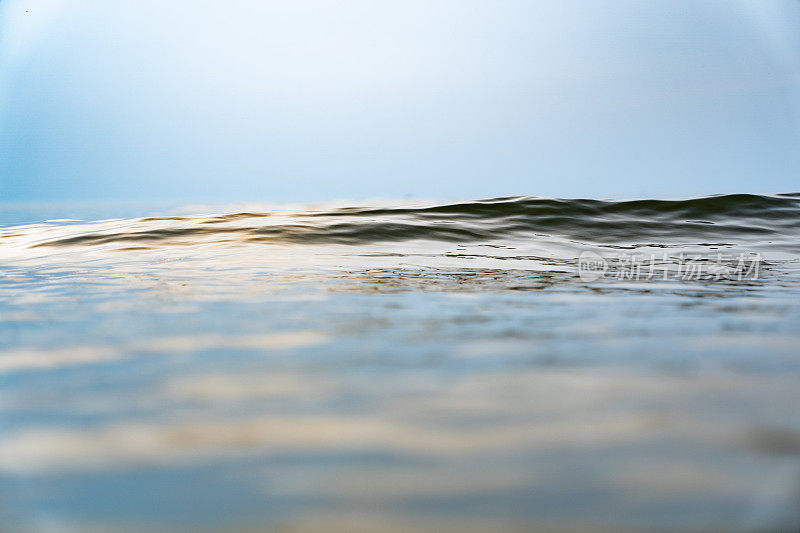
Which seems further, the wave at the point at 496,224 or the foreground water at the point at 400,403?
the wave at the point at 496,224

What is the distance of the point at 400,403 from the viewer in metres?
1.06

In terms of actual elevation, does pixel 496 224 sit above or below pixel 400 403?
above

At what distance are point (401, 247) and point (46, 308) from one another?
92.5 inches

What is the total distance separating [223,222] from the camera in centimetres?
564

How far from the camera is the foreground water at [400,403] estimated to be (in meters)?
0.72

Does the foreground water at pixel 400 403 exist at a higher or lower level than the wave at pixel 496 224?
lower

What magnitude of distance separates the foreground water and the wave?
1864 mm

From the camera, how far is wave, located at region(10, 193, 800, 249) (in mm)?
4613

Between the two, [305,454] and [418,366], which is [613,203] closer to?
[418,366]

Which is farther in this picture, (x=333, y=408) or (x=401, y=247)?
(x=401, y=247)

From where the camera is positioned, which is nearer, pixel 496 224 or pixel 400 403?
pixel 400 403

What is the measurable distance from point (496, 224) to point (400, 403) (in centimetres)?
448

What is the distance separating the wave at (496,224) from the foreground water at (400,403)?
6.11 ft

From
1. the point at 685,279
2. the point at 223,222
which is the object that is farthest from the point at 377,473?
the point at 223,222
